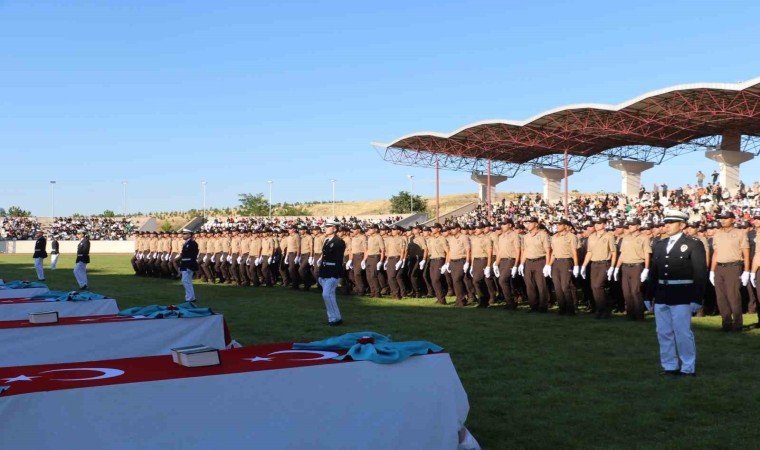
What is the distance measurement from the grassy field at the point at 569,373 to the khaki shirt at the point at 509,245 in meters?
1.18

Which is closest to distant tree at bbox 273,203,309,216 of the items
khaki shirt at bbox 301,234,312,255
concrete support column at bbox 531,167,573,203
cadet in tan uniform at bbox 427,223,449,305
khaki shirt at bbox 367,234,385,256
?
concrete support column at bbox 531,167,573,203

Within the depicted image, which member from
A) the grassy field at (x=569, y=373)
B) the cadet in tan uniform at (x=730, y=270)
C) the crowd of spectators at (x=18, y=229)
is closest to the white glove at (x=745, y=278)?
the cadet in tan uniform at (x=730, y=270)

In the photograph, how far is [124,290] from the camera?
67.9 ft

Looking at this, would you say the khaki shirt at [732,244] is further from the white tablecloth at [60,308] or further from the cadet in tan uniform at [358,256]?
the white tablecloth at [60,308]

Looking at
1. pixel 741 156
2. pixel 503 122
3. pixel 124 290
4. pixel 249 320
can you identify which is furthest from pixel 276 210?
pixel 249 320

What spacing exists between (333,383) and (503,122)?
43.3m

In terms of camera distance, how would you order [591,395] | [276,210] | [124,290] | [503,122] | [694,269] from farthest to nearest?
[276,210], [503,122], [124,290], [694,269], [591,395]

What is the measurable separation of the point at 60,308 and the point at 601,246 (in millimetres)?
8993

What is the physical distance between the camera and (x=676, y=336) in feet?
26.0

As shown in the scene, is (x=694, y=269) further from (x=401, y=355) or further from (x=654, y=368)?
(x=401, y=355)

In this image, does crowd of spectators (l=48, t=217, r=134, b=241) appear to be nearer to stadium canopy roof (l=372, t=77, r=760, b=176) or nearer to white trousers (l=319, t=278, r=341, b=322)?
stadium canopy roof (l=372, t=77, r=760, b=176)

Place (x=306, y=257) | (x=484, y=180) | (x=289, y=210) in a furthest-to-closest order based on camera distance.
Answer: (x=289, y=210) < (x=484, y=180) < (x=306, y=257)

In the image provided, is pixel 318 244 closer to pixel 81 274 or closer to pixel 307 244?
pixel 307 244

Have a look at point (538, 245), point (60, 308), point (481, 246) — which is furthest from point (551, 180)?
point (60, 308)
